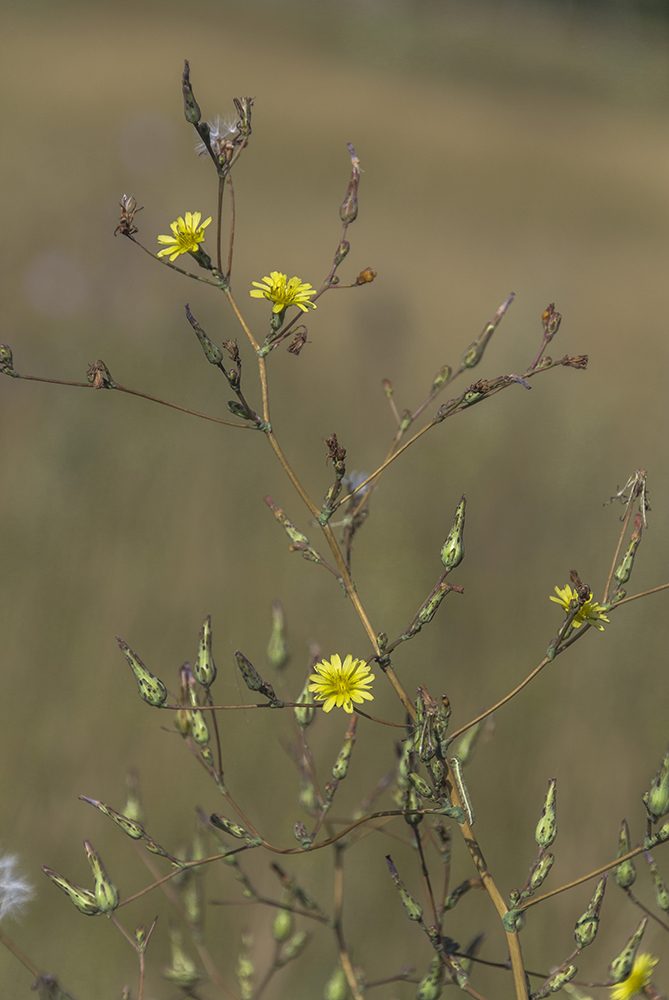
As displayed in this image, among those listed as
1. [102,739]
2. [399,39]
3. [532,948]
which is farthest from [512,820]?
[399,39]

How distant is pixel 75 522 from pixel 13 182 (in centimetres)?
404

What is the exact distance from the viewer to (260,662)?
2828 mm

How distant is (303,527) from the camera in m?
3.59

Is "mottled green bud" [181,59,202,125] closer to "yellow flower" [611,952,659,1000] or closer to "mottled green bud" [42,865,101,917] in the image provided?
"mottled green bud" [42,865,101,917]

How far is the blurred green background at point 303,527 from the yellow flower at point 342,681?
1.38 meters

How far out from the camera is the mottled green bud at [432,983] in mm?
911

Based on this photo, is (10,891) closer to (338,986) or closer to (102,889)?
(102,889)

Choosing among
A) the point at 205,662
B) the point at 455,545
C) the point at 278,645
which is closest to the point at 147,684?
the point at 205,662

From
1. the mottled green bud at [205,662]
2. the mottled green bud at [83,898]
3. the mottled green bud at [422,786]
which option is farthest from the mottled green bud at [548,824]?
the mottled green bud at [83,898]

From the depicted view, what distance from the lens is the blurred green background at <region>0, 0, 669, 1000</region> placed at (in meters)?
2.29

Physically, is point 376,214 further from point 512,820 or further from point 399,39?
point 399,39

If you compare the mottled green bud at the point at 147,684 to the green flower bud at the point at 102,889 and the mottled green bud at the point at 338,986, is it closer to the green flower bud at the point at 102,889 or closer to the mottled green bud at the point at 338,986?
the green flower bud at the point at 102,889

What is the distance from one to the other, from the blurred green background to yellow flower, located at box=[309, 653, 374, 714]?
1379mm

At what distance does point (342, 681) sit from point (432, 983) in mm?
380
